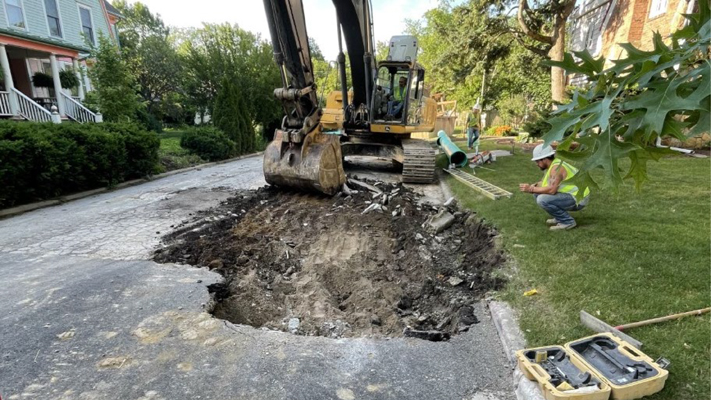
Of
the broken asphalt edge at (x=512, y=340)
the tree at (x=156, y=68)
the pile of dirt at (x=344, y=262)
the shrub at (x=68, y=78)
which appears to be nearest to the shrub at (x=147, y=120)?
the shrub at (x=68, y=78)

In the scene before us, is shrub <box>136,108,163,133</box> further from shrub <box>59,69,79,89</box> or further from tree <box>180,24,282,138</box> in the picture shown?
shrub <box>59,69,79,89</box>

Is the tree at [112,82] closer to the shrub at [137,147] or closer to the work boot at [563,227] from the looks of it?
the shrub at [137,147]

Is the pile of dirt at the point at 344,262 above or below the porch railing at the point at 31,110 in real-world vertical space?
below

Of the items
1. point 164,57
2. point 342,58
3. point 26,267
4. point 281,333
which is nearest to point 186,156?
point 342,58

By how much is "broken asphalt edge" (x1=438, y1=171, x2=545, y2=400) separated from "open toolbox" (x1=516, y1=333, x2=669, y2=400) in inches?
2.7

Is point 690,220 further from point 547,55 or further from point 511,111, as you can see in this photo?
point 511,111

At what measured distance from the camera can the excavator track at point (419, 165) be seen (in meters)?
9.07

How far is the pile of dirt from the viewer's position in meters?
3.74

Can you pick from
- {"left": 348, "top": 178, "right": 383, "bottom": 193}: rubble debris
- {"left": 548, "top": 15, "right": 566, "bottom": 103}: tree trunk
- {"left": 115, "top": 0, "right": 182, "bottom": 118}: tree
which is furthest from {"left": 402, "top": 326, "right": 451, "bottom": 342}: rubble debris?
{"left": 115, "top": 0, "right": 182, "bottom": 118}: tree

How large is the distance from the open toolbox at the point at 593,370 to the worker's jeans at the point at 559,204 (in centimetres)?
250

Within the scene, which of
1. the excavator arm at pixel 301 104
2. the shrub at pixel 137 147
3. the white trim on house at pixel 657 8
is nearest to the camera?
the excavator arm at pixel 301 104

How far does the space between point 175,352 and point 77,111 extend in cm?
1800

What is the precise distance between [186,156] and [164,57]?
25.6 metres

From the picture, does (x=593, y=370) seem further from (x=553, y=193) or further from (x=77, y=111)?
(x=77, y=111)
